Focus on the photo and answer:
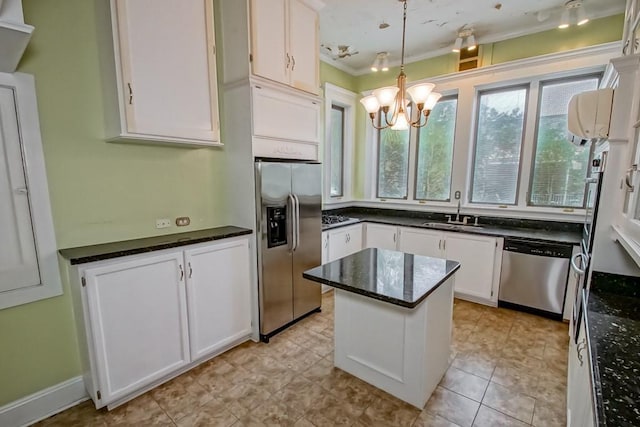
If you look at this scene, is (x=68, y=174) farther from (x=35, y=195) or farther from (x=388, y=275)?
(x=388, y=275)

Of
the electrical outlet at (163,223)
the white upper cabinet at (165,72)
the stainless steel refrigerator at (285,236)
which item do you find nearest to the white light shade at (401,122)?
the stainless steel refrigerator at (285,236)

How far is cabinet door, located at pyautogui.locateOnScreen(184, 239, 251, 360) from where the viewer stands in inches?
85.1

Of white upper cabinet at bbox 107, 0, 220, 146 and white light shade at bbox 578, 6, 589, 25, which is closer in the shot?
white upper cabinet at bbox 107, 0, 220, 146

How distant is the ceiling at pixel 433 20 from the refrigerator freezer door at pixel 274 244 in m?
1.75

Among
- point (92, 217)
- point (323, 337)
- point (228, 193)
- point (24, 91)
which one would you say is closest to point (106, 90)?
point (24, 91)

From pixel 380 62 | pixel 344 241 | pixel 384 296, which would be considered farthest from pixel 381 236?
pixel 384 296

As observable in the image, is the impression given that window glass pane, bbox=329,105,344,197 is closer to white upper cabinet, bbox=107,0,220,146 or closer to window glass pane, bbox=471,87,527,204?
window glass pane, bbox=471,87,527,204

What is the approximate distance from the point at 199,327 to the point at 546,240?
3.22m

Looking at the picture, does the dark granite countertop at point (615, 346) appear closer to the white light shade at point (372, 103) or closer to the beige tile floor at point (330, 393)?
the beige tile floor at point (330, 393)

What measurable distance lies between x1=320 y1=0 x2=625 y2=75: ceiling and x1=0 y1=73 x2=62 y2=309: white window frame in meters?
2.42

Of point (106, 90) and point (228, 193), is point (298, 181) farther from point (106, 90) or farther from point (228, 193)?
point (106, 90)

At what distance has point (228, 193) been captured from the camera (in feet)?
8.67

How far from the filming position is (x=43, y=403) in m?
1.79

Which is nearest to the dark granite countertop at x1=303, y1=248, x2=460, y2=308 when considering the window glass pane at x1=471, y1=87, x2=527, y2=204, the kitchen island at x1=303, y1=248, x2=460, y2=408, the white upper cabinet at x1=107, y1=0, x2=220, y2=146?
the kitchen island at x1=303, y1=248, x2=460, y2=408
